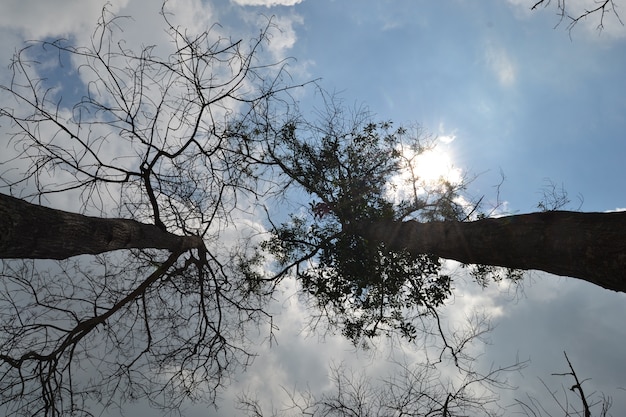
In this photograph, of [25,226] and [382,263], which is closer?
[25,226]

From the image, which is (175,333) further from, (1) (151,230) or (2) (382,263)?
(2) (382,263)

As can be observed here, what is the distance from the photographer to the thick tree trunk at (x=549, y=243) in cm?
240

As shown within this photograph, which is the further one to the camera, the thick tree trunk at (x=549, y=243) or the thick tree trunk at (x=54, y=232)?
the thick tree trunk at (x=549, y=243)

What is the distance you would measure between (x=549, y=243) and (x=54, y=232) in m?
3.87

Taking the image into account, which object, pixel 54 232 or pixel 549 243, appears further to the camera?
pixel 549 243

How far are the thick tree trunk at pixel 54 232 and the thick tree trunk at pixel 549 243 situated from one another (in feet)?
12.1

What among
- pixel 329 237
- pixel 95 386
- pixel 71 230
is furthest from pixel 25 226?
pixel 329 237

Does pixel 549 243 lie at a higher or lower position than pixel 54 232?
higher

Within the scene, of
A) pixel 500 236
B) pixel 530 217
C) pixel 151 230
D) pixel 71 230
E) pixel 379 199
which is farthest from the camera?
pixel 379 199

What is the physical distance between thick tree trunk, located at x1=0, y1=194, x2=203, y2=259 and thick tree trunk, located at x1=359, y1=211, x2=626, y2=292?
145 inches

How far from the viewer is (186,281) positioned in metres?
5.90

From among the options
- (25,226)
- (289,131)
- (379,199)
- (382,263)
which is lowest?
(25,226)

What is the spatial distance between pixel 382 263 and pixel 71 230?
16.1 ft

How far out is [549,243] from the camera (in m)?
2.83
